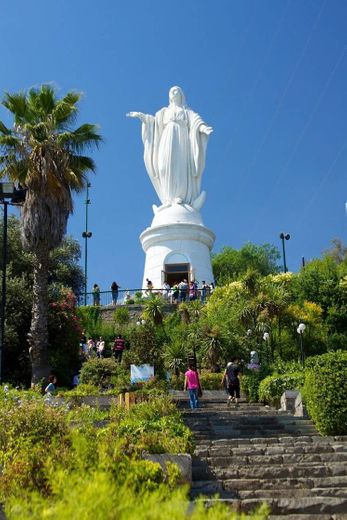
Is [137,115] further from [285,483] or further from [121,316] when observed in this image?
[285,483]

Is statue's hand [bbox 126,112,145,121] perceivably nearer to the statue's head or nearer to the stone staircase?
the statue's head

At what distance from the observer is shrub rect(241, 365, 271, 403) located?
1853 cm

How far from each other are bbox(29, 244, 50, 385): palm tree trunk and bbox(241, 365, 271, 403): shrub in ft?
19.5

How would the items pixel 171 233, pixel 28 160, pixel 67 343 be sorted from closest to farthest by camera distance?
1. pixel 28 160
2. pixel 67 343
3. pixel 171 233

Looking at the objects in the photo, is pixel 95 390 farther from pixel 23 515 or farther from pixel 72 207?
pixel 23 515

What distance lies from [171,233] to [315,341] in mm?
10623

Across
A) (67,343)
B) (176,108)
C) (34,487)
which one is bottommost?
(34,487)

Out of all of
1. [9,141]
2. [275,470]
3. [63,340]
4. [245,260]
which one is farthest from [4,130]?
[245,260]

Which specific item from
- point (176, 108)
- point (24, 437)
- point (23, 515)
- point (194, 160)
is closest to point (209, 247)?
point (194, 160)

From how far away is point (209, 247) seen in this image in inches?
1416

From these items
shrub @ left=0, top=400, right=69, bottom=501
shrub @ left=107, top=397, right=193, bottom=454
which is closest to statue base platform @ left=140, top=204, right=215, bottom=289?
shrub @ left=107, top=397, right=193, bottom=454

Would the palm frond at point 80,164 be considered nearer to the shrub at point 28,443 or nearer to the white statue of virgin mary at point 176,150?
the shrub at point 28,443

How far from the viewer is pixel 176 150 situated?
36.9m

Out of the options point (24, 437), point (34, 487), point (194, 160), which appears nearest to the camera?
point (34, 487)
